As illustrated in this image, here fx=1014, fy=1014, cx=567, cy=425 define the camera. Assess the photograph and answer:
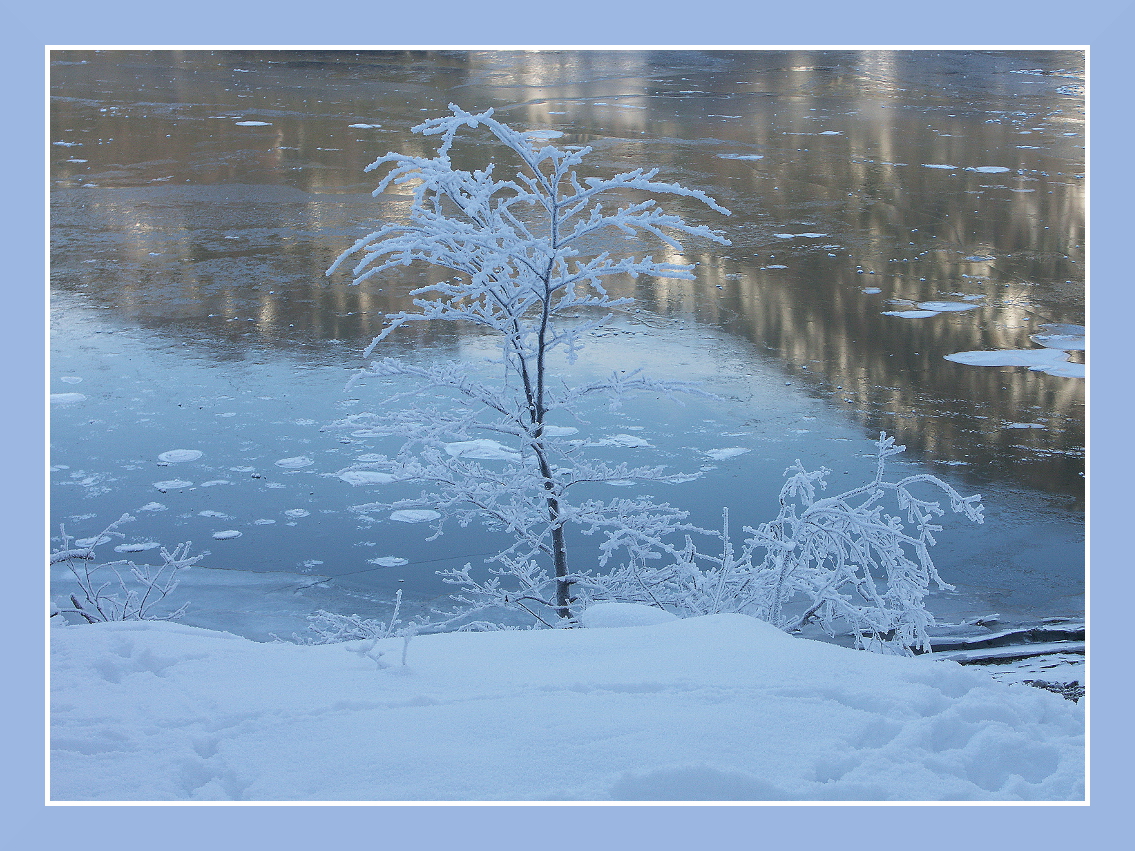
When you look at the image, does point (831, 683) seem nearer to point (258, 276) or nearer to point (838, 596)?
point (838, 596)

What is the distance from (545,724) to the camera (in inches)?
110

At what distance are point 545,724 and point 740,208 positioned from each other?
11415mm

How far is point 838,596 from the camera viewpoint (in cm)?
448

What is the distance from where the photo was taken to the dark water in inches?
247

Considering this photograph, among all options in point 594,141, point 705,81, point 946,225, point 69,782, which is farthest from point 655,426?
point 705,81

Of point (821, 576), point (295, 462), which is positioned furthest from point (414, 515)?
point (821, 576)

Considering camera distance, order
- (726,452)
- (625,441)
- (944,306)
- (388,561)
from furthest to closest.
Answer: (944,306)
(625,441)
(726,452)
(388,561)

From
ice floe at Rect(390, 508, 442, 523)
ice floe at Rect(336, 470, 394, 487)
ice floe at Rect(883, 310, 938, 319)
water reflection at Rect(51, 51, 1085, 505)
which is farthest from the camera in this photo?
ice floe at Rect(883, 310, 938, 319)

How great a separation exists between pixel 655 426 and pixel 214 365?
379 cm

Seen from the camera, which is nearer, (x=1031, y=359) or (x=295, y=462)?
(x=295, y=462)

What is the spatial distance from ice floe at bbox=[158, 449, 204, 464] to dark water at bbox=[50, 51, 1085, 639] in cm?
10

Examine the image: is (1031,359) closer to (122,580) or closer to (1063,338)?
(1063,338)

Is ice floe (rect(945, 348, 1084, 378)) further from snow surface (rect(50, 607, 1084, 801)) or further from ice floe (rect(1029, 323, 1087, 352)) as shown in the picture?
snow surface (rect(50, 607, 1084, 801))

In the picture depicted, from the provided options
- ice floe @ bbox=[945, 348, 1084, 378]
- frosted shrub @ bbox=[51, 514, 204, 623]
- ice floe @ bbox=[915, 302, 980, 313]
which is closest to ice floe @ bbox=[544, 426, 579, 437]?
frosted shrub @ bbox=[51, 514, 204, 623]
